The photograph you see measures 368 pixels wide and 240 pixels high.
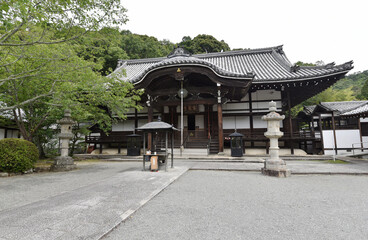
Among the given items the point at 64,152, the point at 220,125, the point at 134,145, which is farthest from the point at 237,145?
the point at 64,152

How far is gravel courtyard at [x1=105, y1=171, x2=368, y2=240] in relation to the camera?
7.47ft

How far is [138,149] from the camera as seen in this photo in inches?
509

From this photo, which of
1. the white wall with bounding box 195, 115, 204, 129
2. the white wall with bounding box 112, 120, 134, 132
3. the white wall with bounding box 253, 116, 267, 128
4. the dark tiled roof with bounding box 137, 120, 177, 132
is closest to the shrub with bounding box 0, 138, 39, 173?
the dark tiled roof with bounding box 137, 120, 177, 132

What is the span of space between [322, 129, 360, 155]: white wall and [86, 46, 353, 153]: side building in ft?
6.41

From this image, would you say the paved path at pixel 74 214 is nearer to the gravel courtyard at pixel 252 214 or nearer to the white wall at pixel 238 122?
the gravel courtyard at pixel 252 214

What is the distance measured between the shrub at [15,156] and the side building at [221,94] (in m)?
5.66

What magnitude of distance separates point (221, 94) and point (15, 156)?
35.6ft

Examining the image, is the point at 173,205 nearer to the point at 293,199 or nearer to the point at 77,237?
the point at 77,237

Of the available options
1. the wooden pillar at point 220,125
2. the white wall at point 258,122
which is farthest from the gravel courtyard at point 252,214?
the white wall at point 258,122

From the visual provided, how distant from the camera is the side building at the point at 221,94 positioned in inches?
449

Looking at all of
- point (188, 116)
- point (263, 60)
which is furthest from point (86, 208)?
point (263, 60)

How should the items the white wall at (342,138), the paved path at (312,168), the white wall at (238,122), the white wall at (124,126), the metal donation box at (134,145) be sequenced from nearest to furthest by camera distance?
the paved path at (312,168) < the metal donation box at (134,145) < the white wall at (342,138) < the white wall at (238,122) < the white wall at (124,126)

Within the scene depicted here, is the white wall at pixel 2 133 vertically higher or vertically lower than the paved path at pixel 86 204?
higher

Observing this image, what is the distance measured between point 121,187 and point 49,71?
432 centimetres
